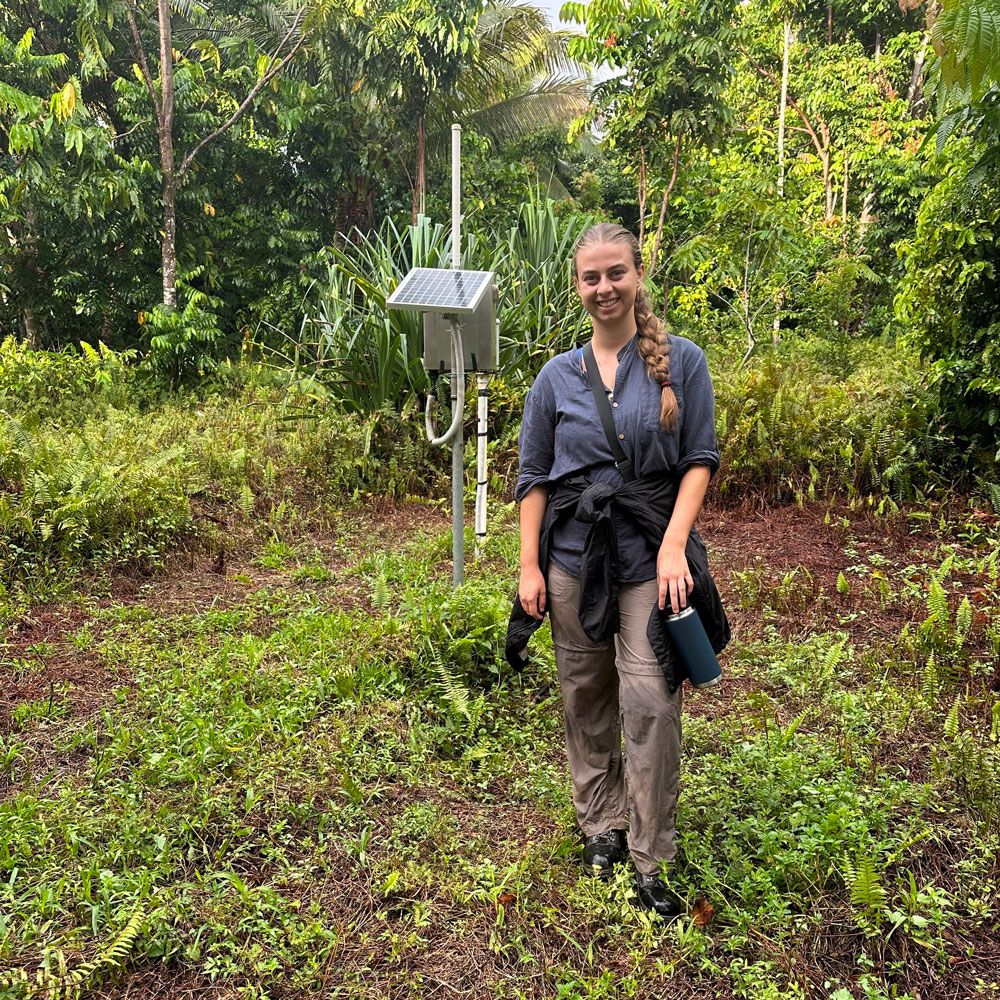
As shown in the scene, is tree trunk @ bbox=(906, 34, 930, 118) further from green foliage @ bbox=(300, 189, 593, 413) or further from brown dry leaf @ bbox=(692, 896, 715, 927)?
brown dry leaf @ bbox=(692, 896, 715, 927)

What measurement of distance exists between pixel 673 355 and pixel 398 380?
15.8 ft

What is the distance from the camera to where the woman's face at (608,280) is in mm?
2264

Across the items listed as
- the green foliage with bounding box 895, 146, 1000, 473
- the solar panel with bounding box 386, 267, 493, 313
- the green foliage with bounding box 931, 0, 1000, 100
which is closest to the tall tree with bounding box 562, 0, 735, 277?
the green foliage with bounding box 895, 146, 1000, 473

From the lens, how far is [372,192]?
15016 mm

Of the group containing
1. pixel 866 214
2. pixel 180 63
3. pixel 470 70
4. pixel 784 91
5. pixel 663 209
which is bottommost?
pixel 663 209

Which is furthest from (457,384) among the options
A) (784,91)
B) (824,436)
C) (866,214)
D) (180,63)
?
(784,91)

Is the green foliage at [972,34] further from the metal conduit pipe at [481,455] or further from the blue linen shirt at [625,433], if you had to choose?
the metal conduit pipe at [481,455]

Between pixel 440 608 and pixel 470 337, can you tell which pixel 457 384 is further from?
pixel 440 608

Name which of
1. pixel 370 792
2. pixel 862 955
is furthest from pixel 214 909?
pixel 862 955

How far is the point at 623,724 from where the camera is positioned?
2.29 metres

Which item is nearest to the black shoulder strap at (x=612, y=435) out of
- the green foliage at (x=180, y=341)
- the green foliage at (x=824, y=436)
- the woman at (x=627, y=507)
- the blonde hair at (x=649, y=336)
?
the woman at (x=627, y=507)

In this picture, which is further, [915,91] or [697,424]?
[915,91]

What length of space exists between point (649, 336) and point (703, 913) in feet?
5.21

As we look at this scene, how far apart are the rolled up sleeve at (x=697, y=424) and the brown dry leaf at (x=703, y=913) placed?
1210 millimetres
